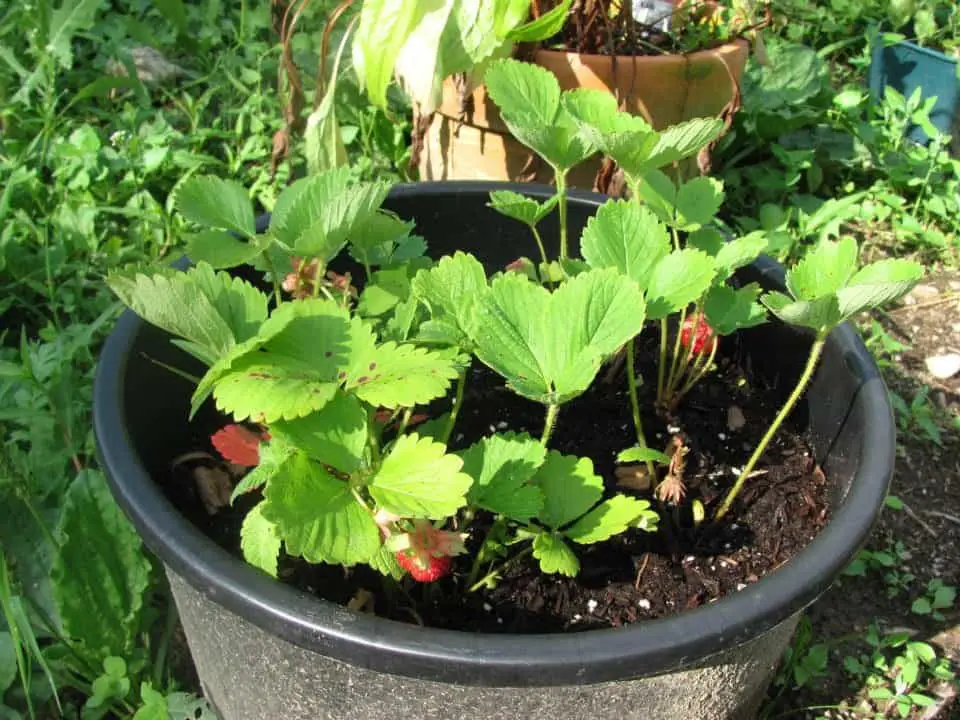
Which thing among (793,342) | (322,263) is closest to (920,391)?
(793,342)

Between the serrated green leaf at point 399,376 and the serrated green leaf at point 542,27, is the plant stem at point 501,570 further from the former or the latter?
the serrated green leaf at point 542,27

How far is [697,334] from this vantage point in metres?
1.11

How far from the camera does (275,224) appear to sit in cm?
85

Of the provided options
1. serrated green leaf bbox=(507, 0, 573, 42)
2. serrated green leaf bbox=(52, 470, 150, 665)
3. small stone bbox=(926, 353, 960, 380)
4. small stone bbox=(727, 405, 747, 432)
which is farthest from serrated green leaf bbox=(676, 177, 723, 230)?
small stone bbox=(926, 353, 960, 380)

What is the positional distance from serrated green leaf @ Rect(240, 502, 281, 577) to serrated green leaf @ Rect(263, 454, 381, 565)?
5 cm

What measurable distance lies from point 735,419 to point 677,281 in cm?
31

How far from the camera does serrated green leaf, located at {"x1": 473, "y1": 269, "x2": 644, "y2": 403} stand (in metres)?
0.77

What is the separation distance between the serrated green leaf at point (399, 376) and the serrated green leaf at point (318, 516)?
7cm

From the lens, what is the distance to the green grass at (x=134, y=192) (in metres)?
1.17

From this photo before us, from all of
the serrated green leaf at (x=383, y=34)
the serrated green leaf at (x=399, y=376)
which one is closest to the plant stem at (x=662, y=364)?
the serrated green leaf at (x=399, y=376)

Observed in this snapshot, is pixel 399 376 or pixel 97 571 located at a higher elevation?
pixel 399 376

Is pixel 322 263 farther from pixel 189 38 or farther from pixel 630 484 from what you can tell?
pixel 189 38

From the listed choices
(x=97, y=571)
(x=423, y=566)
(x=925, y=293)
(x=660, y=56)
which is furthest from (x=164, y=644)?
(x=925, y=293)

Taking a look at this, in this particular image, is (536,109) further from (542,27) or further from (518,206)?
(542,27)
